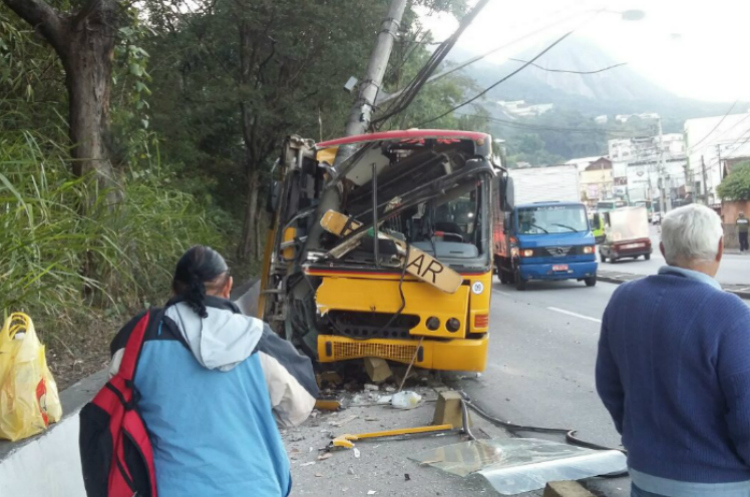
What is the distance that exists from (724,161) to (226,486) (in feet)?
188

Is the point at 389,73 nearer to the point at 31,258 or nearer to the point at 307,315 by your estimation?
the point at 307,315

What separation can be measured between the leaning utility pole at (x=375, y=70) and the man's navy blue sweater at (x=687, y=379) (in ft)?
36.4

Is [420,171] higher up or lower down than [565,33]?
lower down

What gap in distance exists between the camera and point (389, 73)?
20266 millimetres

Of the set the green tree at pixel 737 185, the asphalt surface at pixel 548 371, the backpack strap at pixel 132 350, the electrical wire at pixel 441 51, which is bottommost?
the asphalt surface at pixel 548 371

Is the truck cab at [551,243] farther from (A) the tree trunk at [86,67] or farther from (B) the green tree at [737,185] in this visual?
(B) the green tree at [737,185]

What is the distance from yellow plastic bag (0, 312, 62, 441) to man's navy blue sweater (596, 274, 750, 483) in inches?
109

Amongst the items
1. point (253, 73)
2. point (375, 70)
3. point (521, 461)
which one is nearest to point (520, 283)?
point (253, 73)

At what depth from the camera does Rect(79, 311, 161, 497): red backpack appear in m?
2.54

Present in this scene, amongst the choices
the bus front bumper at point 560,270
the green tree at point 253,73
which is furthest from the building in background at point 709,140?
the green tree at point 253,73

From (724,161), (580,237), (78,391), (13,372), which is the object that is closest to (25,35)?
(78,391)

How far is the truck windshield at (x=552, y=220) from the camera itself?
2045cm

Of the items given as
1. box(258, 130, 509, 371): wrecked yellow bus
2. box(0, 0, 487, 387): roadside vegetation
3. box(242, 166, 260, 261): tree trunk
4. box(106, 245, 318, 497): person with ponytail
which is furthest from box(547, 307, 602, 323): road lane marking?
box(106, 245, 318, 497): person with ponytail

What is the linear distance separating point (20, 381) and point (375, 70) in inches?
408
